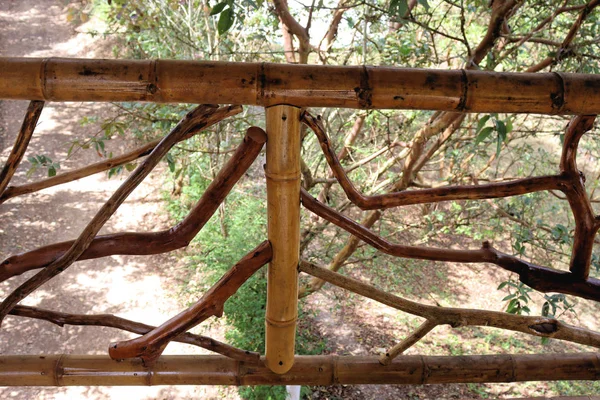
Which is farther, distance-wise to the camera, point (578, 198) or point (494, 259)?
point (494, 259)

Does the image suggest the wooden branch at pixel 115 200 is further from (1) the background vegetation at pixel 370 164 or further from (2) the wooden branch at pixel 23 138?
(1) the background vegetation at pixel 370 164

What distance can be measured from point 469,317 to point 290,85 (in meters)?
0.72

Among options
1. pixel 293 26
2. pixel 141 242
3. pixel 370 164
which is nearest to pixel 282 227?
pixel 141 242

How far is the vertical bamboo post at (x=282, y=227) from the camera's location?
0.93m

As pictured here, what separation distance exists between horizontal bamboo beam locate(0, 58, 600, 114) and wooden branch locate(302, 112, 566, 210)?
0.14 meters

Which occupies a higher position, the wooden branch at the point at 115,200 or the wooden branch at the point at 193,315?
the wooden branch at the point at 115,200

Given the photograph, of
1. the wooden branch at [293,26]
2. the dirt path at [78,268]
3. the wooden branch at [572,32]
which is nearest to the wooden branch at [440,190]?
the wooden branch at [572,32]

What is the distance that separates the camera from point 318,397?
3.80 m

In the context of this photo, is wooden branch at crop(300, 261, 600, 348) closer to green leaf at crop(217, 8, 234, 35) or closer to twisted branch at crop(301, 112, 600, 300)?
twisted branch at crop(301, 112, 600, 300)

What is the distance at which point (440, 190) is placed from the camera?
1112 millimetres

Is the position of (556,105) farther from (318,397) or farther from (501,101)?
(318,397)

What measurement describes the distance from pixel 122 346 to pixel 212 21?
411 centimetres

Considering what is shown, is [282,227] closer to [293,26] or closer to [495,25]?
[495,25]

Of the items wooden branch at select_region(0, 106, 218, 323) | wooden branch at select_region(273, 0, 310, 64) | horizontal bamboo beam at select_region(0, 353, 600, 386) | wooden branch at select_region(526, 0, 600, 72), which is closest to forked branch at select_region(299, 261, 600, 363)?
horizontal bamboo beam at select_region(0, 353, 600, 386)
